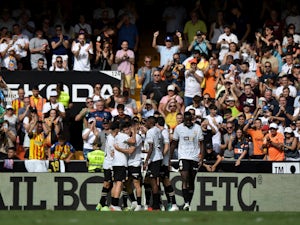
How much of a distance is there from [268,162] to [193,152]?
3133mm

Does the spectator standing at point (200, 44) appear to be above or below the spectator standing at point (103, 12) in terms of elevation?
below

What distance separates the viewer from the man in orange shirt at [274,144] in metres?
26.0

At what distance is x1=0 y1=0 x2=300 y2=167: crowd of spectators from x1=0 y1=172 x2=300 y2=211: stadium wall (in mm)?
800

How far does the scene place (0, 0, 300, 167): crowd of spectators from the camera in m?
26.3

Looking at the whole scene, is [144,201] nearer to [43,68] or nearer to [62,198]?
[62,198]

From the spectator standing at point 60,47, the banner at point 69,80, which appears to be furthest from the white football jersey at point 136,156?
the spectator standing at point 60,47

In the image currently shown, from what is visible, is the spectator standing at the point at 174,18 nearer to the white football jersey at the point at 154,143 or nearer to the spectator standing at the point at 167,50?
the spectator standing at the point at 167,50

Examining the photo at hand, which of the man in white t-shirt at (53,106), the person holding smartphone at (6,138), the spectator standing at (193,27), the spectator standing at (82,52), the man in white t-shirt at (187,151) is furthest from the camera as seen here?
the spectator standing at (193,27)

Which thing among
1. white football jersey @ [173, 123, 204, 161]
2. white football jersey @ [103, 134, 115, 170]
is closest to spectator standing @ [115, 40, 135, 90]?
white football jersey @ [173, 123, 204, 161]

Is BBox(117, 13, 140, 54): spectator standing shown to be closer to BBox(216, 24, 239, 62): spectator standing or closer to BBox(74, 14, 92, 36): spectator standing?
BBox(74, 14, 92, 36): spectator standing

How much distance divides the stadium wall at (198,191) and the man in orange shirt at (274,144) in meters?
1.88
